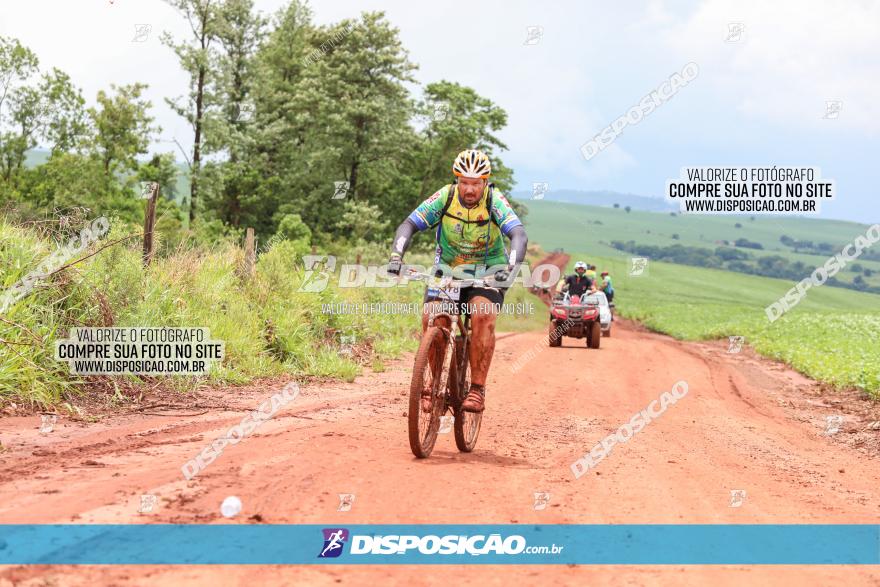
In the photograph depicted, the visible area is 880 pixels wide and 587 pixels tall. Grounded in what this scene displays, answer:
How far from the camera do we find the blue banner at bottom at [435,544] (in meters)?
4.49

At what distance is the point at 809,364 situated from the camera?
2252 cm

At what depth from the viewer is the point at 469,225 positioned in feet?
27.0

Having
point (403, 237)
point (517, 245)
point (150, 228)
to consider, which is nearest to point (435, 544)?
point (517, 245)

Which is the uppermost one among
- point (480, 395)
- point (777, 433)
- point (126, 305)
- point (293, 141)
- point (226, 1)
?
point (226, 1)

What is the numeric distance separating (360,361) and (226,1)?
43.0 meters

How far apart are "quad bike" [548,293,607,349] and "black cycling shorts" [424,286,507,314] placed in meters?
15.2

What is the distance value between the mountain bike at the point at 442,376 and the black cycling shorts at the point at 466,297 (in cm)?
2

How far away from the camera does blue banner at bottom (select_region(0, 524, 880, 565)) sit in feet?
14.7

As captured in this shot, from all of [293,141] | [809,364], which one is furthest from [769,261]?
[809,364]

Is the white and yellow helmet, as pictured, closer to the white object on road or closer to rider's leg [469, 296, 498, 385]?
rider's leg [469, 296, 498, 385]

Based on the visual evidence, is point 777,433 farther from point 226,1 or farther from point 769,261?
point 769,261

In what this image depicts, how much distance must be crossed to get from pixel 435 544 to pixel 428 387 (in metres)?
2.63

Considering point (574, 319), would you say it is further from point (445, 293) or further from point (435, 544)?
point (435, 544)

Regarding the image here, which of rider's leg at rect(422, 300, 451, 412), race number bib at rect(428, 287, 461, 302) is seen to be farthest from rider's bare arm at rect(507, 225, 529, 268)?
rider's leg at rect(422, 300, 451, 412)
